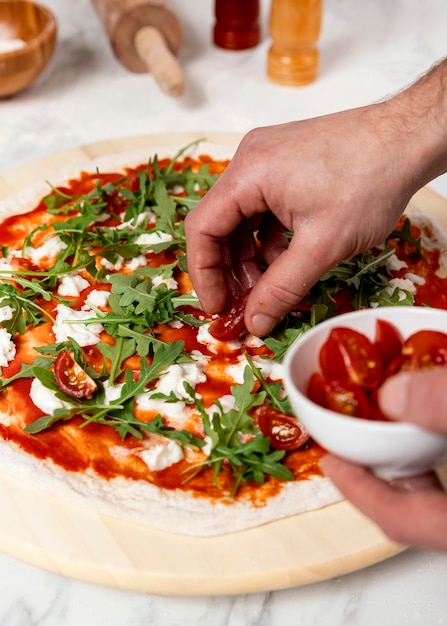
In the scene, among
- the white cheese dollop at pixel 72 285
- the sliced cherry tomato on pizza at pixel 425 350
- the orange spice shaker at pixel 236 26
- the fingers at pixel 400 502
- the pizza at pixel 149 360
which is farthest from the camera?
the orange spice shaker at pixel 236 26

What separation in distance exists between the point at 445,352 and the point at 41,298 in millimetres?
1528

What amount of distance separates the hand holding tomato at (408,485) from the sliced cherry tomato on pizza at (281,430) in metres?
0.43

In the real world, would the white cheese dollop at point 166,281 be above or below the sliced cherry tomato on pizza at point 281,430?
below

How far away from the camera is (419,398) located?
1.55m

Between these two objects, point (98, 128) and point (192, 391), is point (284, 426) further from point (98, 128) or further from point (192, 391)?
point (98, 128)

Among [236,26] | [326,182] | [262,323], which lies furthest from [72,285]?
[236,26]

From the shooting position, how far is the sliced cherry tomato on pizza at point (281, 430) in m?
2.24

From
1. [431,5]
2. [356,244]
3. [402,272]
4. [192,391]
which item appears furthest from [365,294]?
[431,5]

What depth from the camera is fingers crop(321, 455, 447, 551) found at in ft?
5.36

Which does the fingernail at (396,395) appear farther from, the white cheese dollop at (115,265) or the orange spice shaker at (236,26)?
the orange spice shaker at (236,26)

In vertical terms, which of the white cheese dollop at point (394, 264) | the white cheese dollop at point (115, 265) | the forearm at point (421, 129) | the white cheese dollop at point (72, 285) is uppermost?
the forearm at point (421, 129)

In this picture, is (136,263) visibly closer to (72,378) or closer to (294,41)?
(72,378)

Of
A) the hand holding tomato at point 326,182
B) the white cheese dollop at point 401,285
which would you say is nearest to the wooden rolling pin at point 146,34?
the white cheese dollop at point 401,285

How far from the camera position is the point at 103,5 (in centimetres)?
445
